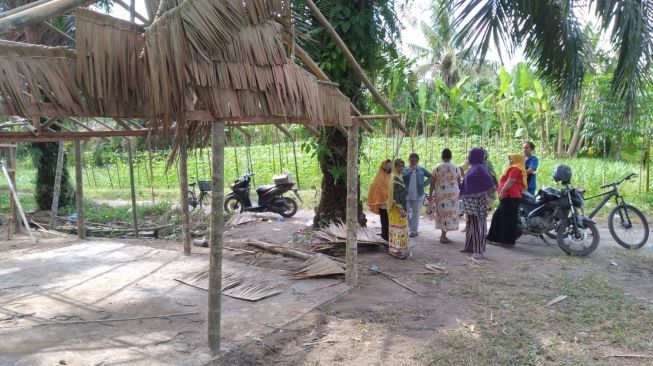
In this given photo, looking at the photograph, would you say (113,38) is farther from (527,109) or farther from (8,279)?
(527,109)

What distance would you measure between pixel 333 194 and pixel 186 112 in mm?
4695

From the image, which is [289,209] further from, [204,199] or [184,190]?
[184,190]

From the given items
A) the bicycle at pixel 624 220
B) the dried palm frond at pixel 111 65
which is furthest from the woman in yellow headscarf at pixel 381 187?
the dried palm frond at pixel 111 65

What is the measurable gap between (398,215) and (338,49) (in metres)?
2.44

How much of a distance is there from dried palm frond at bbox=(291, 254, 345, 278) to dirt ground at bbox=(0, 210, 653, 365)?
317 mm

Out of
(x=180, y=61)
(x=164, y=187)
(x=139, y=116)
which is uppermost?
(x=180, y=61)

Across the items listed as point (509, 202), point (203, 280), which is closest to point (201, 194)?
point (203, 280)

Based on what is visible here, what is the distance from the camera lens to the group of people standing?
253 inches

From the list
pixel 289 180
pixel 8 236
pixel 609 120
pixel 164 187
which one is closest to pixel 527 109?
pixel 609 120

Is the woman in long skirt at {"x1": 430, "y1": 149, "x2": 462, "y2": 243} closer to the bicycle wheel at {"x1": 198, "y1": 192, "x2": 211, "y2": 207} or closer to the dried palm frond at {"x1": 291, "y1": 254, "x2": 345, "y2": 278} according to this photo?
the dried palm frond at {"x1": 291, "y1": 254, "x2": 345, "y2": 278}

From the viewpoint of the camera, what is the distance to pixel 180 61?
10.0ft

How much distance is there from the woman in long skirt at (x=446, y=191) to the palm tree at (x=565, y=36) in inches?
67.2

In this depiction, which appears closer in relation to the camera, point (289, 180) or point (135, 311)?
point (135, 311)

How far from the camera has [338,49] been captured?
6648 millimetres
